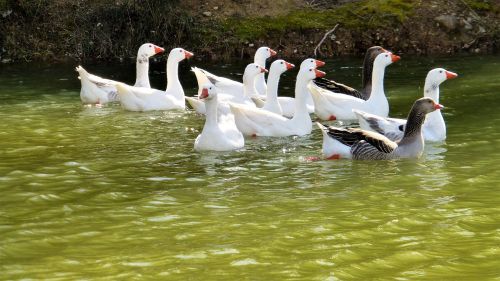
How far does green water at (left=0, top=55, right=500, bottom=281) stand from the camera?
287 inches

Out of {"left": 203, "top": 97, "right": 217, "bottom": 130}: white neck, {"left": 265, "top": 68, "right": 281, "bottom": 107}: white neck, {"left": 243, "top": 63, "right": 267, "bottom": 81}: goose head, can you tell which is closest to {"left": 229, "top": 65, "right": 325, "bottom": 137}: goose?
{"left": 203, "top": 97, "right": 217, "bottom": 130}: white neck

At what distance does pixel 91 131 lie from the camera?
14406 millimetres

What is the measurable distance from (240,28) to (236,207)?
1676cm

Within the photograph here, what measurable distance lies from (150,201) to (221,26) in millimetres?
16559

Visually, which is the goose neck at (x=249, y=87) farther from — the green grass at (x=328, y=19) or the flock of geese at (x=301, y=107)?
the green grass at (x=328, y=19)

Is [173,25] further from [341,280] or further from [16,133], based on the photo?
[341,280]

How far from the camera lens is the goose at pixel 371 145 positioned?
11.6 m

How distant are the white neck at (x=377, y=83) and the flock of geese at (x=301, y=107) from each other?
0.01m

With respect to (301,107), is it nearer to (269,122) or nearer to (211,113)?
(269,122)

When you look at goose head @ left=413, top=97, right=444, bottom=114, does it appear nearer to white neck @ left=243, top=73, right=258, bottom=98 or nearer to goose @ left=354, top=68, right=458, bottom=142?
goose @ left=354, top=68, right=458, bottom=142

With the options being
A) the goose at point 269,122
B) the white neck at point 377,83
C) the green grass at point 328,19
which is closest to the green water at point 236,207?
the goose at point 269,122

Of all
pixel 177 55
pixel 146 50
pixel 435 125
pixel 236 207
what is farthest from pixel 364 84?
pixel 236 207

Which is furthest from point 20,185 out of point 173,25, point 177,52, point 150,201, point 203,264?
point 173,25

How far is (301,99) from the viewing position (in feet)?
46.1
